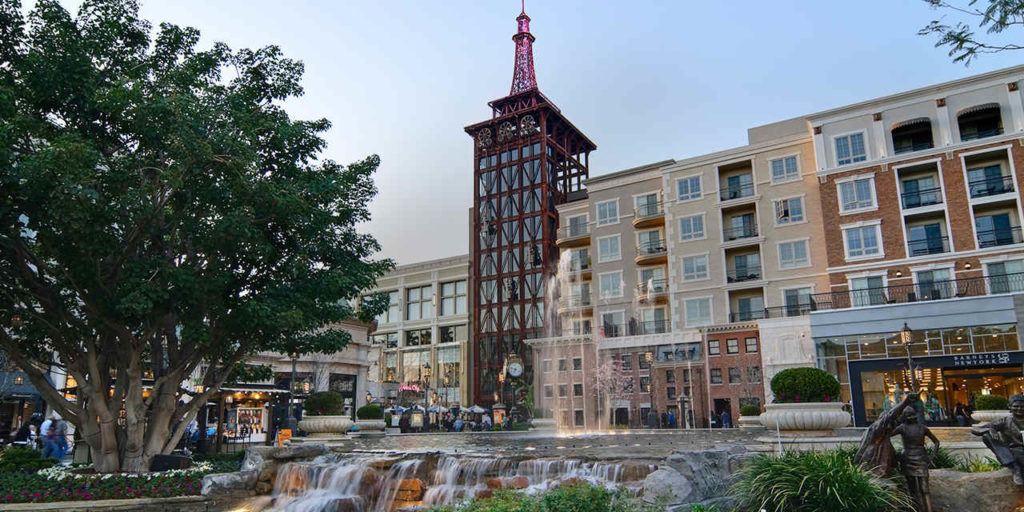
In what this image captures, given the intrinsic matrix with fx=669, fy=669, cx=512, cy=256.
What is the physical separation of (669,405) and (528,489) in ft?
136

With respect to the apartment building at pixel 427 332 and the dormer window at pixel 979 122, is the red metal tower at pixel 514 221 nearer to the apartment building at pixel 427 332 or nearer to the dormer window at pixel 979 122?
the apartment building at pixel 427 332

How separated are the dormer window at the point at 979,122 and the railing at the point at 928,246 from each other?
22.9 feet

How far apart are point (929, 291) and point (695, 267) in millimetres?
16612

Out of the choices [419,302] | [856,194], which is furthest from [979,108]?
[419,302]

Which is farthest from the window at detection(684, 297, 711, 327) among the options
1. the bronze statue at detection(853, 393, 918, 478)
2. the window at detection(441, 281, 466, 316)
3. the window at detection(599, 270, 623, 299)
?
the bronze statue at detection(853, 393, 918, 478)

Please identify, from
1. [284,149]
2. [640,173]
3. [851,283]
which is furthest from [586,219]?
[284,149]

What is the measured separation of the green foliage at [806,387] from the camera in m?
16.3

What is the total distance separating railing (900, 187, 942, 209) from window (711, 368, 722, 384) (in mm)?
16972

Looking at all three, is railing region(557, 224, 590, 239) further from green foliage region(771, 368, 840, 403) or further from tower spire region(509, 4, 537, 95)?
green foliage region(771, 368, 840, 403)

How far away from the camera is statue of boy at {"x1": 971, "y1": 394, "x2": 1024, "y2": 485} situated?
1007cm

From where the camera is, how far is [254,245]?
17.2m

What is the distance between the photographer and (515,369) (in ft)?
A: 223

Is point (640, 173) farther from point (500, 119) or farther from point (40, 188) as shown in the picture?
point (40, 188)

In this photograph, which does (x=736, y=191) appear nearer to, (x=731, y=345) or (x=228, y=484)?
(x=731, y=345)
